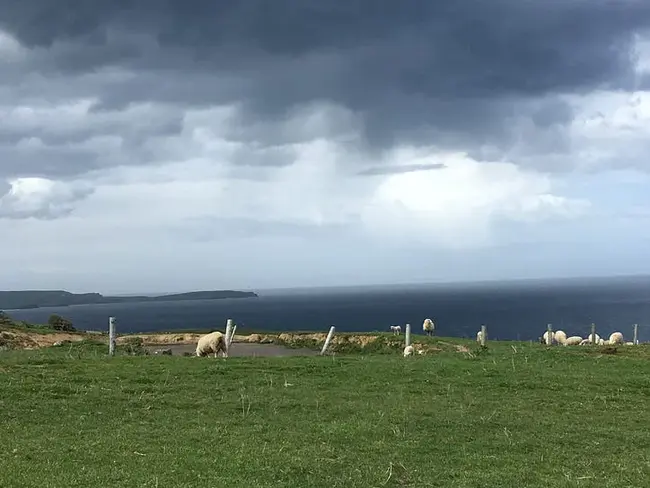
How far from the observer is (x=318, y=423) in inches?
568

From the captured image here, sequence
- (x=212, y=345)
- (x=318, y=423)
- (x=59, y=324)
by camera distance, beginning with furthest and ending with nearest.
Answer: (x=59, y=324) → (x=212, y=345) → (x=318, y=423)

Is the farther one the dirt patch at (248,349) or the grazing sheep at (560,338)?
the grazing sheep at (560,338)

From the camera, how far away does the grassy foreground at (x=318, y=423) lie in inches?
422

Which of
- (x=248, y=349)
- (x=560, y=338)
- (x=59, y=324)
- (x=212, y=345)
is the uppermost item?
(x=212, y=345)

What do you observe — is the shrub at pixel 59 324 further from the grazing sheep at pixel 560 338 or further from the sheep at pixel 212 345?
the grazing sheep at pixel 560 338

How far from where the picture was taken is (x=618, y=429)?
48.4ft

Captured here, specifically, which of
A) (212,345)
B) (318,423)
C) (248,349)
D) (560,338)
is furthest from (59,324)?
(318,423)

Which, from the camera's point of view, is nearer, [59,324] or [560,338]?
[59,324]

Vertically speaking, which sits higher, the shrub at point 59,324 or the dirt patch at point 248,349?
the shrub at point 59,324

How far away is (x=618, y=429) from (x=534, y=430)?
79.9 inches

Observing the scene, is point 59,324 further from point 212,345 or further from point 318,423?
point 318,423

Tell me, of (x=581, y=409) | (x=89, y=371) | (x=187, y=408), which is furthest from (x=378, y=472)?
(x=89, y=371)

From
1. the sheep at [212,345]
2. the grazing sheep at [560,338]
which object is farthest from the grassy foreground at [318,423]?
the grazing sheep at [560,338]

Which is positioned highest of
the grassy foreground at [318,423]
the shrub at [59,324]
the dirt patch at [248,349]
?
the grassy foreground at [318,423]
